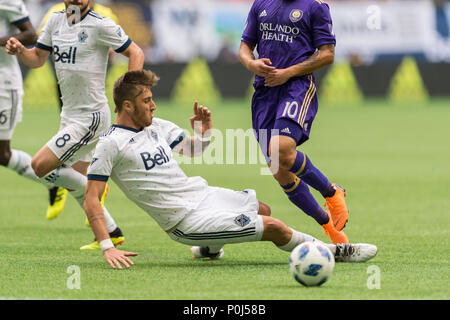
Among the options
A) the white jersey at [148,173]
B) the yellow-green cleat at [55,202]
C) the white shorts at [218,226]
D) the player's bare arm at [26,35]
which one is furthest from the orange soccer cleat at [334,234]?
the player's bare arm at [26,35]

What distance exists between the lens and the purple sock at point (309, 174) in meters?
7.57

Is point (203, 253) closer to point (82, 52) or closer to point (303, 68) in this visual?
point (303, 68)

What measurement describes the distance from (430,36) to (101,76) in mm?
27920

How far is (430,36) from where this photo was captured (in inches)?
1366

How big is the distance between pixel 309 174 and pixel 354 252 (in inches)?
32.7

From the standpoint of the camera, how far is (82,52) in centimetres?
821

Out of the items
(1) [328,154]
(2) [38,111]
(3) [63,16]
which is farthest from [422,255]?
(2) [38,111]

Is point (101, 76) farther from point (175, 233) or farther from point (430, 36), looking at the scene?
point (430, 36)

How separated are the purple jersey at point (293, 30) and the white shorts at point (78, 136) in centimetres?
153

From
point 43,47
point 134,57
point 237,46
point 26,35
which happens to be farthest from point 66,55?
point 237,46

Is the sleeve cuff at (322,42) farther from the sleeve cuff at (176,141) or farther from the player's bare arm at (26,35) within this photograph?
the player's bare arm at (26,35)

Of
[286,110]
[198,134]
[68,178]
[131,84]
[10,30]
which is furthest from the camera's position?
[10,30]

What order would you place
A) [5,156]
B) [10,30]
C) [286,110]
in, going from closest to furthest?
[286,110]
[10,30]
[5,156]
